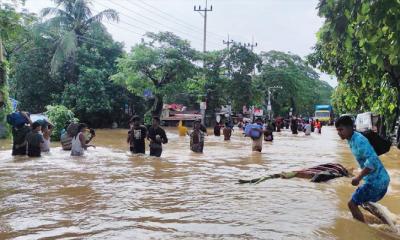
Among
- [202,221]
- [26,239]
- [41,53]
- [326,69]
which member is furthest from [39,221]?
[41,53]

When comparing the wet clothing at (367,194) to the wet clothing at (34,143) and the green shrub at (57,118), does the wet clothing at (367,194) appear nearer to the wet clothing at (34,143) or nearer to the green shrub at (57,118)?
the wet clothing at (34,143)

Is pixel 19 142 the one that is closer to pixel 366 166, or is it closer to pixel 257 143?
pixel 257 143

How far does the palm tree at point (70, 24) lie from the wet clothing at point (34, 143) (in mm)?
22378

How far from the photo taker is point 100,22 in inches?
1529

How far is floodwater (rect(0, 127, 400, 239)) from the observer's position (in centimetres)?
594

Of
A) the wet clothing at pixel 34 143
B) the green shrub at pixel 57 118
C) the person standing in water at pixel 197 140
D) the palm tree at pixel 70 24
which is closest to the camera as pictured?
the wet clothing at pixel 34 143

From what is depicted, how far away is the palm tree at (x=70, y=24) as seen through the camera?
115 ft

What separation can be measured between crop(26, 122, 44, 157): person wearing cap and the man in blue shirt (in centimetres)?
962

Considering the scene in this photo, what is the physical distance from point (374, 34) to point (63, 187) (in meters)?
6.31

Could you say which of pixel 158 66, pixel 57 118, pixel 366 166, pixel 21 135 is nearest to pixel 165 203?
pixel 366 166

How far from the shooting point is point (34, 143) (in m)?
13.5

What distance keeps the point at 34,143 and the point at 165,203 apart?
7.13 meters

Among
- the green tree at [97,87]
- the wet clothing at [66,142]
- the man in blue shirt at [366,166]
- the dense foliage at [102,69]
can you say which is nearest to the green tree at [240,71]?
the dense foliage at [102,69]

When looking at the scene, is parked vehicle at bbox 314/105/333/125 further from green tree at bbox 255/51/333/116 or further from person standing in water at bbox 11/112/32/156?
person standing in water at bbox 11/112/32/156
